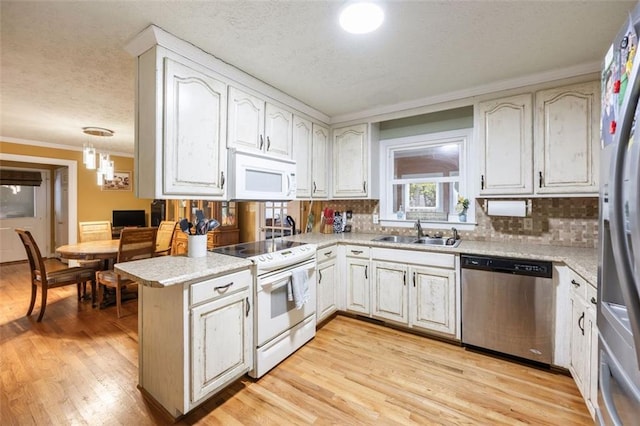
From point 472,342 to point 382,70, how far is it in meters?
2.38

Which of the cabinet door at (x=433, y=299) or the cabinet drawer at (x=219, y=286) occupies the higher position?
the cabinet drawer at (x=219, y=286)

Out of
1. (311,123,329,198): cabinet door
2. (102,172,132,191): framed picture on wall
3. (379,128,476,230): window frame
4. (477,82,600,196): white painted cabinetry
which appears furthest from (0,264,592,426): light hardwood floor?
(102,172,132,191): framed picture on wall

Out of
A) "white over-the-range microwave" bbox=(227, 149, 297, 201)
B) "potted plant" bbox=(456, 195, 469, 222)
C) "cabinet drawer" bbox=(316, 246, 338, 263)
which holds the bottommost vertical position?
"cabinet drawer" bbox=(316, 246, 338, 263)

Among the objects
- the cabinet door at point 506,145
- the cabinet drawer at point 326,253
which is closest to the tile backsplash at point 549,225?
the cabinet door at point 506,145

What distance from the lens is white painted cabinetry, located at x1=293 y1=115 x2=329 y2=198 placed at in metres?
2.97

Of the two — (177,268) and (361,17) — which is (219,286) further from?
(361,17)

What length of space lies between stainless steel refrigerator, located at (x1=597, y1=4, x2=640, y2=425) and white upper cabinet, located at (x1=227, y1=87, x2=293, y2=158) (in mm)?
2110

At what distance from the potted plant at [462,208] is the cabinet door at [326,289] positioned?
4.67ft

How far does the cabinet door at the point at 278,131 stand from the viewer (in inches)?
101

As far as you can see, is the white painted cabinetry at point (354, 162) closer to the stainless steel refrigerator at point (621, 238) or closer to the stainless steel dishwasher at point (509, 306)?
the stainless steel dishwasher at point (509, 306)

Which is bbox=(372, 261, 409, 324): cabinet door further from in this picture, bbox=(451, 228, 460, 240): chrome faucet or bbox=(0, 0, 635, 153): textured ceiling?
bbox=(0, 0, 635, 153): textured ceiling

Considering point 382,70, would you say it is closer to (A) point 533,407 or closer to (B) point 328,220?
(B) point 328,220

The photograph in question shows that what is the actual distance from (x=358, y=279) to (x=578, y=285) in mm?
1713

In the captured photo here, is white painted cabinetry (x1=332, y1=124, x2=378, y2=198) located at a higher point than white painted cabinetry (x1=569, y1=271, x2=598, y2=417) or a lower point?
higher
